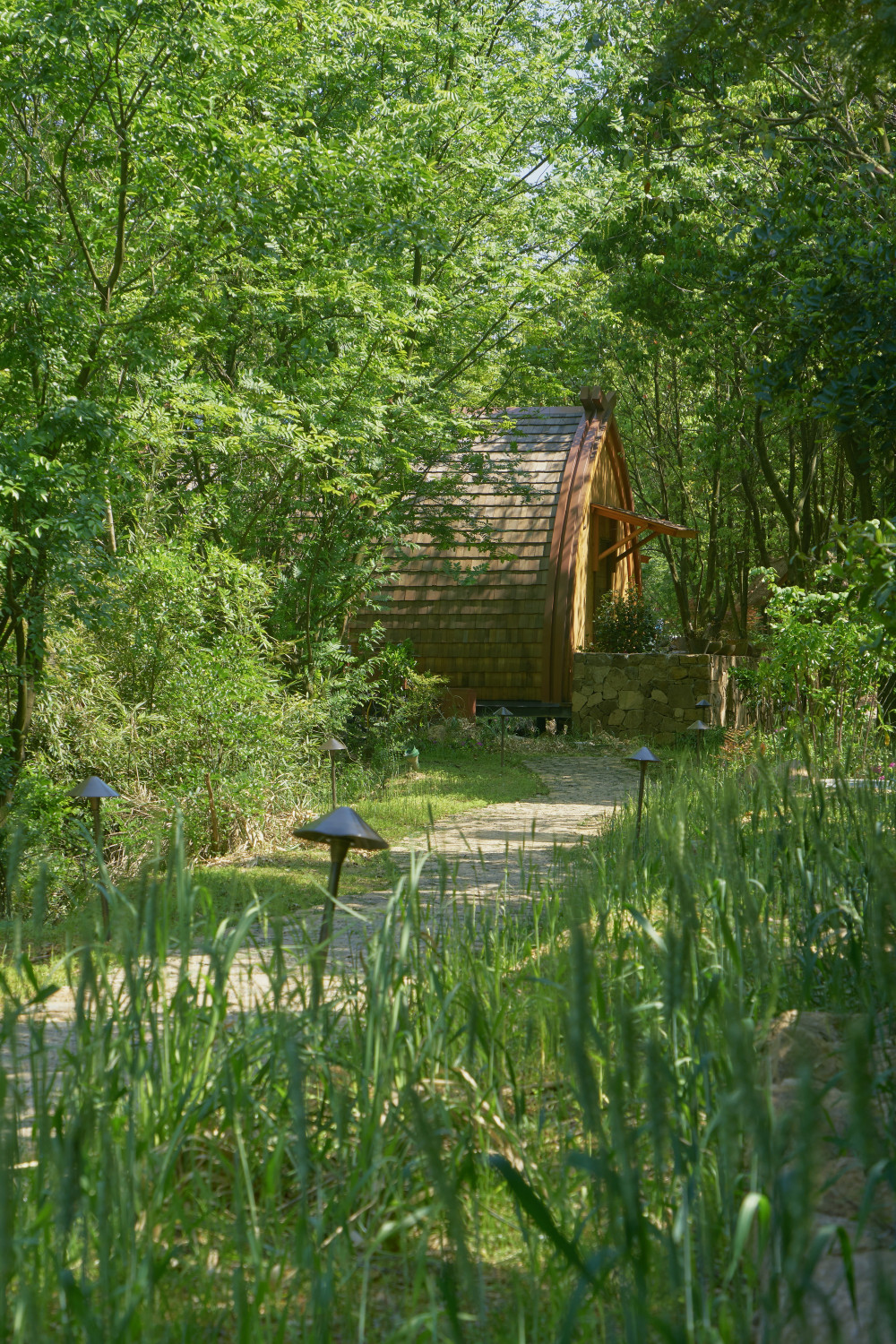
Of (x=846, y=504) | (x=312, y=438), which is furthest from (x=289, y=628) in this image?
(x=846, y=504)

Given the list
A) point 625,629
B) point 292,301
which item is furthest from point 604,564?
point 292,301

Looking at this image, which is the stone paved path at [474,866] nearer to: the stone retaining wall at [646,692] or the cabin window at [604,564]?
the stone retaining wall at [646,692]

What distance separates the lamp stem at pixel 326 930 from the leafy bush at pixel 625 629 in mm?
14426

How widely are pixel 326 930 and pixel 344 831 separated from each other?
24 cm

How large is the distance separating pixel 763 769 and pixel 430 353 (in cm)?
913

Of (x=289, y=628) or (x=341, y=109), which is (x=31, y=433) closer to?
(x=289, y=628)

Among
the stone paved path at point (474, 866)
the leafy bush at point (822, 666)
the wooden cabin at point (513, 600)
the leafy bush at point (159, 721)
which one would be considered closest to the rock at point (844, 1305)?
the stone paved path at point (474, 866)

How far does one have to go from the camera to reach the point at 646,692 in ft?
50.5

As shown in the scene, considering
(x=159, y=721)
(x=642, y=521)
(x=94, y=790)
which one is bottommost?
(x=94, y=790)

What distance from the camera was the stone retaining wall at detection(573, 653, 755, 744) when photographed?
15.2 m

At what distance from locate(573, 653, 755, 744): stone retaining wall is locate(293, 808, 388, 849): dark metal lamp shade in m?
12.5

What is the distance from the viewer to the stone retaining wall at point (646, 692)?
49.9 feet

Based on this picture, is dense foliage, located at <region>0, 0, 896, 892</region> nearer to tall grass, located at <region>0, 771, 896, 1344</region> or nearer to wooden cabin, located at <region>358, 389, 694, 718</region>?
wooden cabin, located at <region>358, 389, 694, 718</region>

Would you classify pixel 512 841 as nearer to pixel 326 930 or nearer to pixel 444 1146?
pixel 326 930
